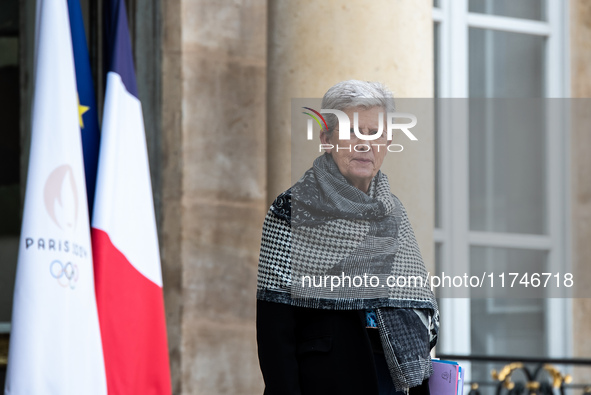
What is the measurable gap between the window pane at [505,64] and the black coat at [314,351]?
11.7 ft

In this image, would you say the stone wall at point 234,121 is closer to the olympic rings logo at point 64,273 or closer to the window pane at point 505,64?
the olympic rings logo at point 64,273

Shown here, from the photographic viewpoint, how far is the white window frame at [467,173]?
5969mm

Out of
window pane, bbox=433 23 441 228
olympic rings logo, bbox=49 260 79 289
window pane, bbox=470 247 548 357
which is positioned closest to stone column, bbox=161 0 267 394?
olympic rings logo, bbox=49 260 79 289

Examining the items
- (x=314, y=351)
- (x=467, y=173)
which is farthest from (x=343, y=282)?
(x=467, y=173)

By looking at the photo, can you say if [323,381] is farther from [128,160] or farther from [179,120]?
[179,120]

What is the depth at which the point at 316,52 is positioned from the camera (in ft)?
15.2

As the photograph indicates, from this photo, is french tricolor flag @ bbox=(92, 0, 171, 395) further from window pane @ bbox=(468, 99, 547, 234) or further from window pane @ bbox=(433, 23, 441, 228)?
window pane @ bbox=(468, 99, 547, 234)

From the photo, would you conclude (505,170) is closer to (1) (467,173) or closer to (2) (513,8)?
(1) (467,173)

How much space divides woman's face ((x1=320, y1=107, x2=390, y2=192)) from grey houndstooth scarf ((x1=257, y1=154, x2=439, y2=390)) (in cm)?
3

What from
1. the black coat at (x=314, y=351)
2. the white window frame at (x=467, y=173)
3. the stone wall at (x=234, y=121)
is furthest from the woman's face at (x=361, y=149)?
the white window frame at (x=467, y=173)

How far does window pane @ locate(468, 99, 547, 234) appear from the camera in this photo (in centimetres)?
612

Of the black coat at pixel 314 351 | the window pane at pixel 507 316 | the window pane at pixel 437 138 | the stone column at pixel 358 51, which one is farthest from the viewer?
the window pane at pixel 507 316

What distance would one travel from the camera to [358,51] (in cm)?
461

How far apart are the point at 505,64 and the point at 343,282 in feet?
12.2
